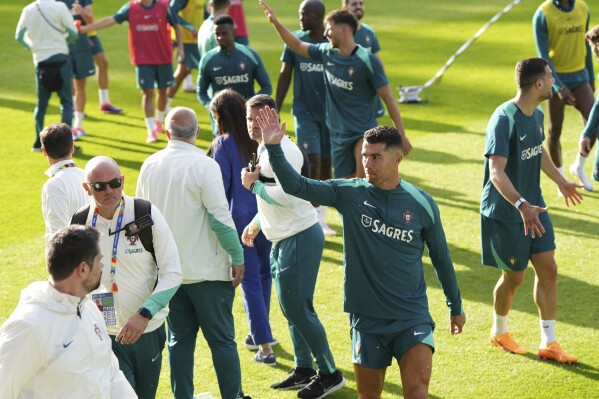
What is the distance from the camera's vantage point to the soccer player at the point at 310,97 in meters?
10.8

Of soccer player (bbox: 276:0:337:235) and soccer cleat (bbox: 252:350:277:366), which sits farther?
soccer player (bbox: 276:0:337:235)

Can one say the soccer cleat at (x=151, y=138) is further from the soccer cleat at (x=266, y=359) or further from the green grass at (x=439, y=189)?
the soccer cleat at (x=266, y=359)

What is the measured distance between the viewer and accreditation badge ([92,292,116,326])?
5.83 m

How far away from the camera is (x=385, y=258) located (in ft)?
19.6

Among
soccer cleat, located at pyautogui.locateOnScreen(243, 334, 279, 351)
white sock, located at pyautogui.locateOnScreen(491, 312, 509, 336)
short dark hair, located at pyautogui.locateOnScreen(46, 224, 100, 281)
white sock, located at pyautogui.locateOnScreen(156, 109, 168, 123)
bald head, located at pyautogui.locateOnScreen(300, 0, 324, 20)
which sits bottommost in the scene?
white sock, located at pyautogui.locateOnScreen(156, 109, 168, 123)

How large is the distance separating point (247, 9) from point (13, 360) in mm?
22268

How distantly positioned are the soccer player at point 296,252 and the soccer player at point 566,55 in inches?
210

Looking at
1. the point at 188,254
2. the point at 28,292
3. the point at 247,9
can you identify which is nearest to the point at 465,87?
the point at 247,9

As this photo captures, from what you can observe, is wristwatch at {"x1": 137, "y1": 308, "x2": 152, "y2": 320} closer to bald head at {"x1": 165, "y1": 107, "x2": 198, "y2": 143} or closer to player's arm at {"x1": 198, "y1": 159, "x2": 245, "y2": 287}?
player's arm at {"x1": 198, "y1": 159, "x2": 245, "y2": 287}

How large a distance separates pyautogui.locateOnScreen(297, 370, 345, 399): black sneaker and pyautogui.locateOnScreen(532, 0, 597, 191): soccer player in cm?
537

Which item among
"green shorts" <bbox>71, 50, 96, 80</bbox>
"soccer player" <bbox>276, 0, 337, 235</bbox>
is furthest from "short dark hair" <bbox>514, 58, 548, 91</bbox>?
"green shorts" <bbox>71, 50, 96, 80</bbox>

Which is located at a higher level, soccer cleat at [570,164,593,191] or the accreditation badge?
the accreditation badge

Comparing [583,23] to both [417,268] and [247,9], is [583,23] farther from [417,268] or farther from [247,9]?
[247,9]

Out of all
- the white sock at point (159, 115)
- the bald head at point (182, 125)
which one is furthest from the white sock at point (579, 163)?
the bald head at point (182, 125)
